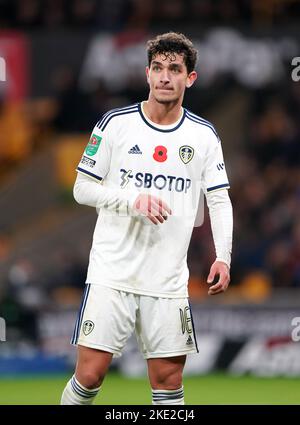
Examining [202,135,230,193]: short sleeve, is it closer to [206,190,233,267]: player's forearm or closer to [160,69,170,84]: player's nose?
[206,190,233,267]: player's forearm

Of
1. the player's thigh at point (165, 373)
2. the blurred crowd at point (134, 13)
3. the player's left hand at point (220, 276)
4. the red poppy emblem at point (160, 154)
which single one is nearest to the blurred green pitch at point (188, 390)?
the player's thigh at point (165, 373)

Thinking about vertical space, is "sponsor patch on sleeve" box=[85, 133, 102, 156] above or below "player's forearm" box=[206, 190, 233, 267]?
above

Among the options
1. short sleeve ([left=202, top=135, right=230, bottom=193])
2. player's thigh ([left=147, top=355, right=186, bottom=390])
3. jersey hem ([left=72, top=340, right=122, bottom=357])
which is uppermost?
short sleeve ([left=202, top=135, right=230, bottom=193])

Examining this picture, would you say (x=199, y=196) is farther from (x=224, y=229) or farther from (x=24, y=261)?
(x=24, y=261)

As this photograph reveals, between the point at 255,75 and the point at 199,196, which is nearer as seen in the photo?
the point at 199,196

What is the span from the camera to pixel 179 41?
22.2 feet

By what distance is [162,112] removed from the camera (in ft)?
22.4

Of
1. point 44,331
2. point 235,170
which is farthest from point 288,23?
point 44,331

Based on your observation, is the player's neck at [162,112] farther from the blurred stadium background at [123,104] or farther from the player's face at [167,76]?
the blurred stadium background at [123,104]

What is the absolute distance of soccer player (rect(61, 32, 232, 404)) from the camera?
264 inches

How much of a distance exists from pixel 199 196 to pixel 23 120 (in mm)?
11399

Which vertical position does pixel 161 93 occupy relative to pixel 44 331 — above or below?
above

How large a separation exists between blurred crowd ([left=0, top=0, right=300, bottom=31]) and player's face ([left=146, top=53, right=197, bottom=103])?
10.4 m

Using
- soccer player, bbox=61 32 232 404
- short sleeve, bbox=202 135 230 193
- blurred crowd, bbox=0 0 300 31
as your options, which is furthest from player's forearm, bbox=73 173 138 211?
blurred crowd, bbox=0 0 300 31
